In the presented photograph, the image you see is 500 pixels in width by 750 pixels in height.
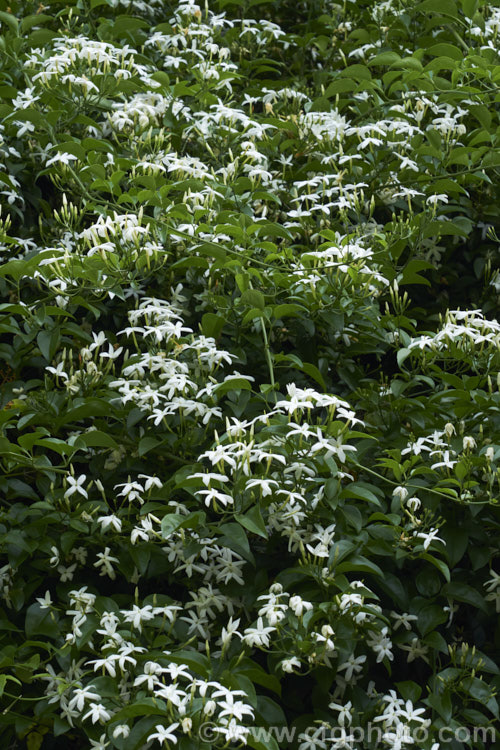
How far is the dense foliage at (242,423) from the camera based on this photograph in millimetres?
1814

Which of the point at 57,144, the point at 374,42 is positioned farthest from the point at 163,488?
the point at 374,42

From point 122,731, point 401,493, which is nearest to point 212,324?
point 401,493

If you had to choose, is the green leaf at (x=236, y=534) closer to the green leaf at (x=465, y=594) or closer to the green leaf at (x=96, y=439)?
the green leaf at (x=96, y=439)

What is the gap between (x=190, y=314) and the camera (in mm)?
2486

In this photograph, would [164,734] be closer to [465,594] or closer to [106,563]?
[106,563]

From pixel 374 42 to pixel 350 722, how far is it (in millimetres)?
2659

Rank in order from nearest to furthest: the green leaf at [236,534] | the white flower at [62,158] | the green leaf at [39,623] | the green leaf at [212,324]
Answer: the green leaf at [236,534], the green leaf at [39,623], the green leaf at [212,324], the white flower at [62,158]

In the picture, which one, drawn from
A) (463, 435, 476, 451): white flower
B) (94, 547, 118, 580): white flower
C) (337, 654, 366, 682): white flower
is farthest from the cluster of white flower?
(94, 547, 118, 580): white flower

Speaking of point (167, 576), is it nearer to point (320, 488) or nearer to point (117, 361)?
point (320, 488)

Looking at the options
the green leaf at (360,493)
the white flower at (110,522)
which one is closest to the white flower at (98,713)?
the white flower at (110,522)

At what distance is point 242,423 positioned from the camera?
6.18 ft

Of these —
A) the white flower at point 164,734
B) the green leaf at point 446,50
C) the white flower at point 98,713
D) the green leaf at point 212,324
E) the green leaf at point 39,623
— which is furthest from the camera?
the green leaf at point 446,50

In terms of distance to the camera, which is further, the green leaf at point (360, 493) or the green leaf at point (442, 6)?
the green leaf at point (442, 6)

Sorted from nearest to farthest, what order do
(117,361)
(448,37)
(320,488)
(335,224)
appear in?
(320,488), (117,361), (335,224), (448,37)
